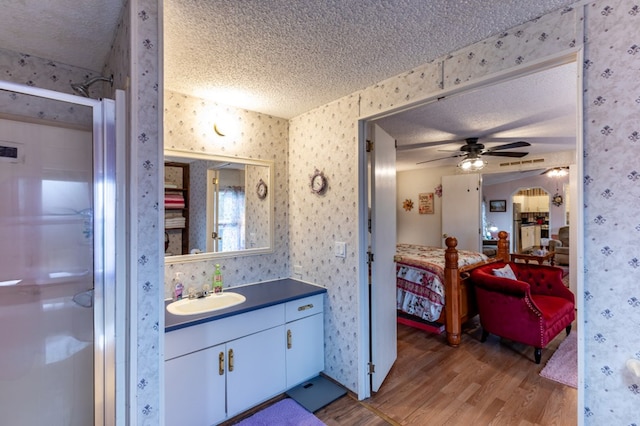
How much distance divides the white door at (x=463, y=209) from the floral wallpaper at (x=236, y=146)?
3.71 metres

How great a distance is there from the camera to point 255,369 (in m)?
2.06

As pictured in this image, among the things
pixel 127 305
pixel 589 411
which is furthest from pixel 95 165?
pixel 589 411

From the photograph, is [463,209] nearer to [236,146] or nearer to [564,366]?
[564,366]

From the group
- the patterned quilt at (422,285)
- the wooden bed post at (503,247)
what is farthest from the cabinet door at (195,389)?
the wooden bed post at (503,247)

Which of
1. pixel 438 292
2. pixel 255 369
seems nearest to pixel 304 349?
pixel 255 369

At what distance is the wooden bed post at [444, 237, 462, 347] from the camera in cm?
312

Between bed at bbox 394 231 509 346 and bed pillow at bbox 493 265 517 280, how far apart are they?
1.01 feet

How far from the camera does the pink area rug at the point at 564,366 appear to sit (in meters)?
2.46

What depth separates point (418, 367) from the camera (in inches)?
106

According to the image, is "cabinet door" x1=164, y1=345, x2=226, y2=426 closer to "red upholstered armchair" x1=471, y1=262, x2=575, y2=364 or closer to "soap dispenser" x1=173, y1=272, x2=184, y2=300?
"soap dispenser" x1=173, y1=272, x2=184, y2=300

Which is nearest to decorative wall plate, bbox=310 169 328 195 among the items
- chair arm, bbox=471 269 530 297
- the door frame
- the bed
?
the door frame

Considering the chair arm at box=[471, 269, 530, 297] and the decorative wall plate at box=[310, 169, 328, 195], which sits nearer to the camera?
the decorative wall plate at box=[310, 169, 328, 195]

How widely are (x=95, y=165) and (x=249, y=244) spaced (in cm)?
147

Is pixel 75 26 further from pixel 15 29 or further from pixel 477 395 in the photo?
pixel 477 395
